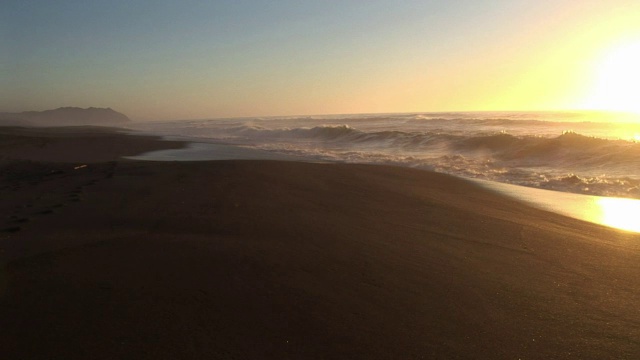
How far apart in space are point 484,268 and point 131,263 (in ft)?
11.7

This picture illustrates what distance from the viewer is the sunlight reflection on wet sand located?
6.68m

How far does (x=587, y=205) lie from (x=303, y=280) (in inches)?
272

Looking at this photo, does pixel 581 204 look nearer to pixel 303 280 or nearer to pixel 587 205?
pixel 587 205

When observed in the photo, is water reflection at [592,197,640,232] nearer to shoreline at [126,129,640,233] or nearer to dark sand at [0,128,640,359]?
shoreline at [126,129,640,233]

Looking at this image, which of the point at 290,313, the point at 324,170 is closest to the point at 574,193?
the point at 324,170

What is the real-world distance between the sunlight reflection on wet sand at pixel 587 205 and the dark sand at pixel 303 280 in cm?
57

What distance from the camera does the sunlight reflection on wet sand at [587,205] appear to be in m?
6.68

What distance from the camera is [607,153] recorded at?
14.1 metres

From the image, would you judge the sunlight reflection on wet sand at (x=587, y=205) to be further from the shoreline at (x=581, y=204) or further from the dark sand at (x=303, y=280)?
the dark sand at (x=303, y=280)

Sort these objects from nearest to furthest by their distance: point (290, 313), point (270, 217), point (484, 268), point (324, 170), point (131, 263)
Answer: point (290, 313), point (131, 263), point (484, 268), point (270, 217), point (324, 170)

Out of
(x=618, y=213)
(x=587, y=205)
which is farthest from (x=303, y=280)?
(x=587, y=205)

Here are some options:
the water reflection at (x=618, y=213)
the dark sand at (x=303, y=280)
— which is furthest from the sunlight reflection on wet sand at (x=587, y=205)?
the dark sand at (x=303, y=280)

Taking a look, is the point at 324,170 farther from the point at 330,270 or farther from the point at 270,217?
the point at 330,270

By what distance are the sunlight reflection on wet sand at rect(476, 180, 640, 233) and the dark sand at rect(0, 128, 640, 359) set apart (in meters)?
0.57
